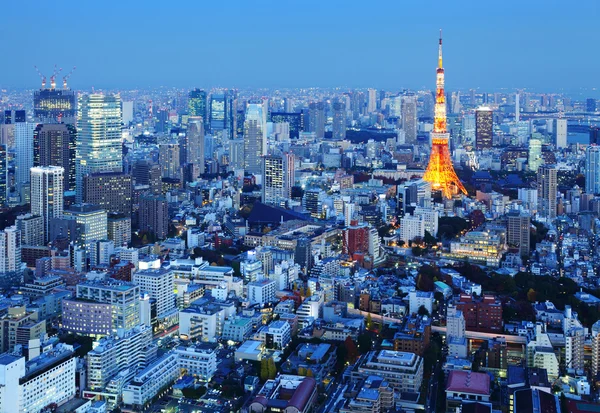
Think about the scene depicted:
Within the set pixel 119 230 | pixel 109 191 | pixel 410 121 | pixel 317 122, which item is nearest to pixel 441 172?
pixel 109 191

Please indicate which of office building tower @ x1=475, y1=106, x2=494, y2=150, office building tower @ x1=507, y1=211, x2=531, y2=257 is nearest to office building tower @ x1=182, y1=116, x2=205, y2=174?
office building tower @ x1=475, y1=106, x2=494, y2=150

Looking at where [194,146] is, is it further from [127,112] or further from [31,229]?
[127,112]

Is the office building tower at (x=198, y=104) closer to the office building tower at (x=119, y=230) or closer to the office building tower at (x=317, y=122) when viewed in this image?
the office building tower at (x=317, y=122)

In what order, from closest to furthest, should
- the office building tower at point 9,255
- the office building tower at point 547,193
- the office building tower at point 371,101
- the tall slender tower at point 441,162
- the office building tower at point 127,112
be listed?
the office building tower at point 9,255 → the office building tower at point 547,193 → the tall slender tower at point 441,162 → the office building tower at point 127,112 → the office building tower at point 371,101

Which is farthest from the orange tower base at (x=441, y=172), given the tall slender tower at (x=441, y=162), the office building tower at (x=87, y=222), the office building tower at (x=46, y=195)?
the office building tower at (x=46, y=195)

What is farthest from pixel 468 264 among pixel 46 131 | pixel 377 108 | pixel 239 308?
pixel 377 108

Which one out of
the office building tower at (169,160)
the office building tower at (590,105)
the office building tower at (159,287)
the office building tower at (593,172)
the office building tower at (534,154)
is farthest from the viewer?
the office building tower at (590,105)
